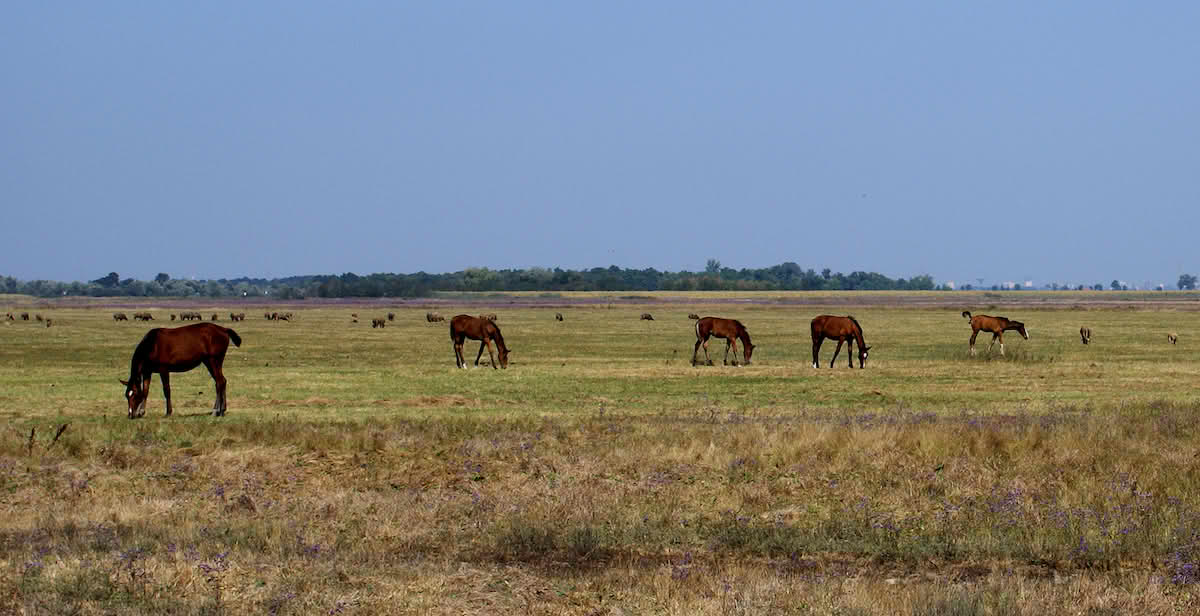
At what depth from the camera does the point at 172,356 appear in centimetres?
2273

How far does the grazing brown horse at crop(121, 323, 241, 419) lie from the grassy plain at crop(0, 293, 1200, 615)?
0.50 m

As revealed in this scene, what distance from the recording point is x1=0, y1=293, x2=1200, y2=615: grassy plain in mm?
10461

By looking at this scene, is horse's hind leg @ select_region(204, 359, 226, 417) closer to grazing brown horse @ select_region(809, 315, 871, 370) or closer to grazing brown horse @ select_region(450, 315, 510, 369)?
grazing brown horse @ select_region(450, 315, 510, 369)

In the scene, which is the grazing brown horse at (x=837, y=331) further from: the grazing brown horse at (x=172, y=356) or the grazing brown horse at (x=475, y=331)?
the grazing brown horse at (x=172, y=356)

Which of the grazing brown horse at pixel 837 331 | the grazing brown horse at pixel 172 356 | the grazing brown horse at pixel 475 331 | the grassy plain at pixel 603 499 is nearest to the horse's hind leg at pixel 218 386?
the grazing brown horse at pixel 172 356

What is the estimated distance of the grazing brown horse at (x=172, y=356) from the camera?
22453mm

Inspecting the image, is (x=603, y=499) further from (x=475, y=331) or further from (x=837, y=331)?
(x=837, y=331)

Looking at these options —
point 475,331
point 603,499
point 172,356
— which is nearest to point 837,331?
point 475,331

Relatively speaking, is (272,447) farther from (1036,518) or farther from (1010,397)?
(1010,397)

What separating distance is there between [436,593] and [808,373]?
2532cm

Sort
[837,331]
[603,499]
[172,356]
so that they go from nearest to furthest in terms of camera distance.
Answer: [603,499] < [172,356] < [837,331]

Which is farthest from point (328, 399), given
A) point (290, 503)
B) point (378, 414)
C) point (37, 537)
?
point (37, 537)

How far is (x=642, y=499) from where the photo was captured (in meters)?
16.1

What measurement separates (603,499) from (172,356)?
1053cm
